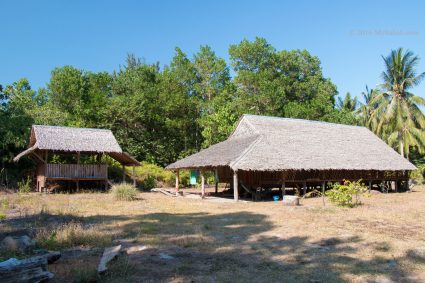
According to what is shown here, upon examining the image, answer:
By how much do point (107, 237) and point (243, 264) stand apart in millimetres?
3368

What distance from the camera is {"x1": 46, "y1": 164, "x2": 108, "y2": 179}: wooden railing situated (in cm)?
2206

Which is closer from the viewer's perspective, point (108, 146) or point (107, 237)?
point (107, 237)

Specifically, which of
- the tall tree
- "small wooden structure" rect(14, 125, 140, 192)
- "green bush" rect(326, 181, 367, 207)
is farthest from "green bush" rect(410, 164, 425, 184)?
"small wooden structure" rect(14, 125, 140, 192)

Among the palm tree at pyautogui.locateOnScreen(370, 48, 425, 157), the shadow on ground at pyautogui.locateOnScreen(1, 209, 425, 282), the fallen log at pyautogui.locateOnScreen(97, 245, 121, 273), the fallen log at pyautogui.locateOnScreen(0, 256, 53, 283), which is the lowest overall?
the shadow on ground at pyautogui.locateOnScreen(1, 209, 425, 282)

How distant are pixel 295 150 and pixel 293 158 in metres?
1.21

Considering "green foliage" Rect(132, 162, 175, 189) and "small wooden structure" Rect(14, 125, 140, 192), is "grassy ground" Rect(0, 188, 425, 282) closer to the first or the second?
"small wooden structure" Rect(14, 125, 140, 192)

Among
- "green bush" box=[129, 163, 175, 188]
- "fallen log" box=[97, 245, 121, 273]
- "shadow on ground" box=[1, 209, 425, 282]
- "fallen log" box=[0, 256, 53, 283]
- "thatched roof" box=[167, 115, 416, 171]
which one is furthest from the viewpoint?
"green bush" box=[129, 163, 175, 188]

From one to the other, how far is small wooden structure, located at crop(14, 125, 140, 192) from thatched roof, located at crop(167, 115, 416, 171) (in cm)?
411

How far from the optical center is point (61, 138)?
22328 millimetres

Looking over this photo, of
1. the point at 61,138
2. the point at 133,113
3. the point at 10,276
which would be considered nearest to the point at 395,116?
the point at 133,113

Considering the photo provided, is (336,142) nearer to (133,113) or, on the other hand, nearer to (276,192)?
(276,192)

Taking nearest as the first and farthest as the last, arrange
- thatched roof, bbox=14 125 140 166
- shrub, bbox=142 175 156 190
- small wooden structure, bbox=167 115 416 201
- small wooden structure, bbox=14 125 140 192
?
1. small wooden structure, bbox=167 115 416 201
2. thatched roof, bbox=14 125 140 166
3. small wooden structure, bbox=14 125 140 192
4. shrub, bbox=142 175 156 190

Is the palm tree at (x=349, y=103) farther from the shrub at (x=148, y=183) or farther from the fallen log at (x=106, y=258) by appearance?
the fallen log at (x=106, y=258)

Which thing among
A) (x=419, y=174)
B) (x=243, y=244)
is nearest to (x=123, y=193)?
(x=243, y=244)
